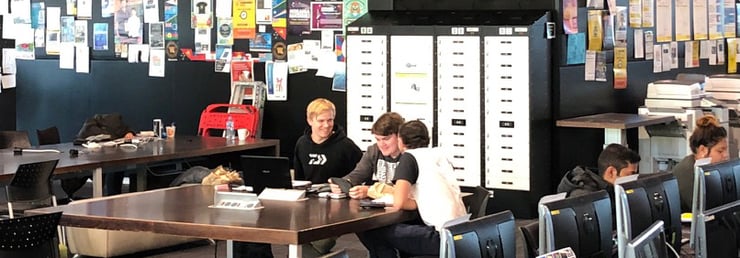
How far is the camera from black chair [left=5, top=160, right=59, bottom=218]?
8031 millimetres

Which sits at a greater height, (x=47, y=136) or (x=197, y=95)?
(x=197, y=95)

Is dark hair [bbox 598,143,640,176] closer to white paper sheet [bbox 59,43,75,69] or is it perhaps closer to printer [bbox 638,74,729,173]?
printer [bbox 638,74,729,173]

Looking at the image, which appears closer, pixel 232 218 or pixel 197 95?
pixel 232 218

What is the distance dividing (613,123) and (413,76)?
1.70 m

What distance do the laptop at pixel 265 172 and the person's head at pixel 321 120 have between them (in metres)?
1.02

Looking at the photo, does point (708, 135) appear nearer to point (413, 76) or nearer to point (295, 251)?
point (295, 251)

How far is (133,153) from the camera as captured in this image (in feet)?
30.6

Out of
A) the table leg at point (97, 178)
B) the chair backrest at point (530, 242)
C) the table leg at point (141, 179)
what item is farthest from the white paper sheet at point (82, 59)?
the chair backrest at point (530, 242)

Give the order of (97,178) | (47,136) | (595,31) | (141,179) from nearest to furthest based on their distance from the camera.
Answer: (97,178)
(141,179)
(47,136)
(595,31)

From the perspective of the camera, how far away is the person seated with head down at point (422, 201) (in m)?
6.41

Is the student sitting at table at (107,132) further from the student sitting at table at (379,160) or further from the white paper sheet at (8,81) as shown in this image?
the student sitting at table at (379,160)

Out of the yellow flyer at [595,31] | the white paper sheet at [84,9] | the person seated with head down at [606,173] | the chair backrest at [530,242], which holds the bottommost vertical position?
the chair backrest at [530,242]

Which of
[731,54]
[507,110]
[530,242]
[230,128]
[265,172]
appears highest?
[731,54]

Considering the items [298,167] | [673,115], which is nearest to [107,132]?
[298,167]
